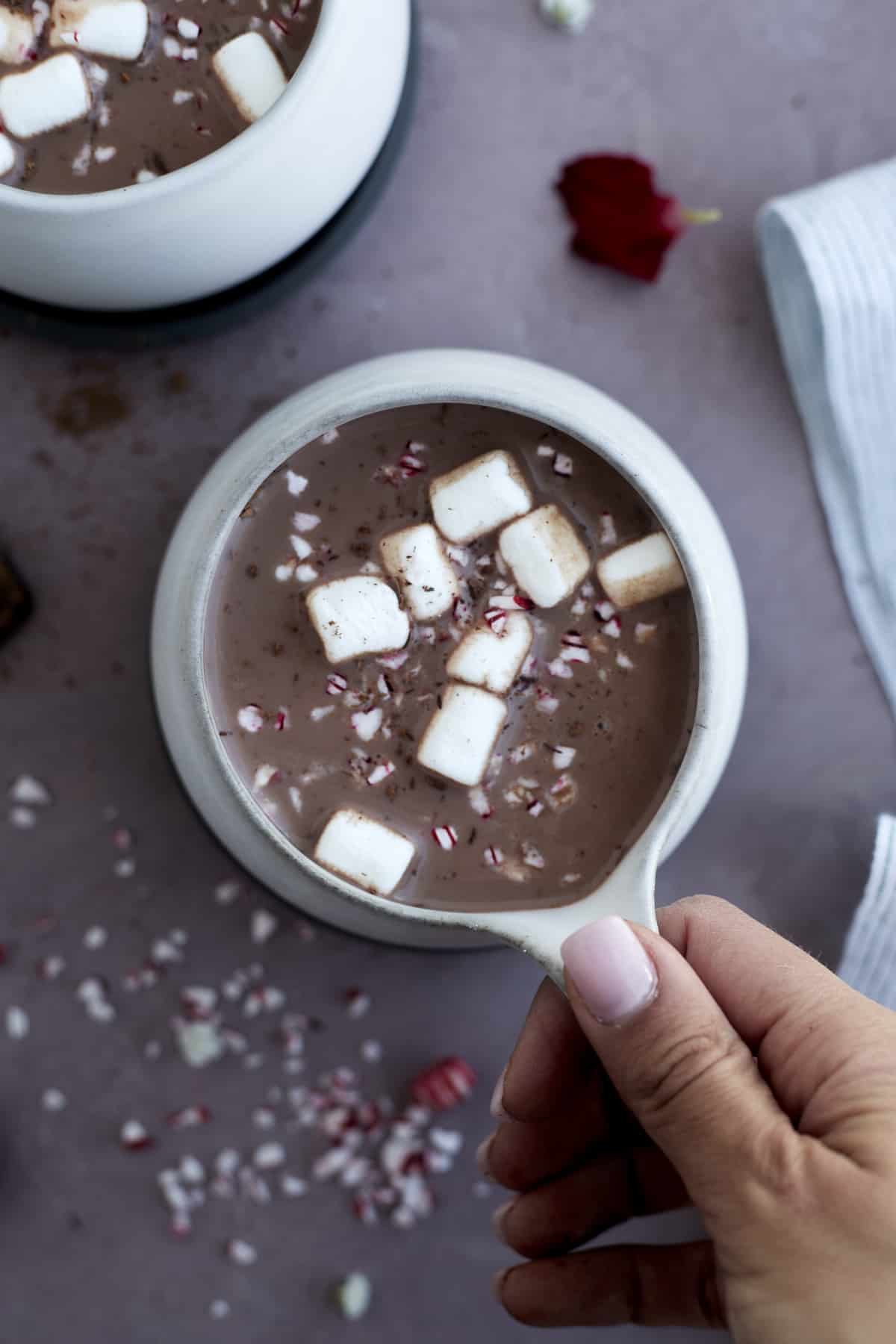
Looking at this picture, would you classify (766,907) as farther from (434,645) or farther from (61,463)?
(61,463)

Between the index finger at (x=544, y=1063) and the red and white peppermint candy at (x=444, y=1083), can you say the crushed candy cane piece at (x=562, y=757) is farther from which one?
the red and white peppermint candy at (x=444, y=1083)

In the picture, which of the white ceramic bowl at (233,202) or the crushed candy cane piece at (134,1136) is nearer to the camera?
the white ceramic bowl at (233,202)

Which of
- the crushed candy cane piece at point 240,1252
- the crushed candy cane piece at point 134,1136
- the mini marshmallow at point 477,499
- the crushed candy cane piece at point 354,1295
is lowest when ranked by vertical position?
the crushed candy cane piece at point 354,1295

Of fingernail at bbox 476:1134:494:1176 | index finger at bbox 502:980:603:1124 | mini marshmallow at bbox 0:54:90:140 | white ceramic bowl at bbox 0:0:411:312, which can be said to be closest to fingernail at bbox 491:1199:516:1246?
fingernail at bbox 476:1134:494:1176

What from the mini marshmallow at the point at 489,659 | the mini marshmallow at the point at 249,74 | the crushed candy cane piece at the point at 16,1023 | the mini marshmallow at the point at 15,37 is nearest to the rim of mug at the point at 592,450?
the mini marshmallow at the point at 489,659

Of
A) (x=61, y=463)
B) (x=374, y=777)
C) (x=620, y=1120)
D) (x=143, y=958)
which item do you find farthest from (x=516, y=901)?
(x=61, y=463)

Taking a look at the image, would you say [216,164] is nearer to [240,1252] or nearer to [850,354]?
[850,354]
